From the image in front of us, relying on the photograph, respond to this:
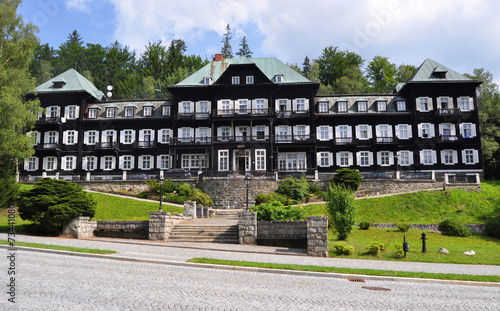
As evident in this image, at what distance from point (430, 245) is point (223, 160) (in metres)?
27.9

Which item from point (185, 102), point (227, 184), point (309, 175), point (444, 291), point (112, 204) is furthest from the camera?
point (185, 102)

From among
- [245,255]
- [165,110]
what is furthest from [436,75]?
[245,255]

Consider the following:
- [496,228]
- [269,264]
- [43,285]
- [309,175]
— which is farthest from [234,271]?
[309,175]

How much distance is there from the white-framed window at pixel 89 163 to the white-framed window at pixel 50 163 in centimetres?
342

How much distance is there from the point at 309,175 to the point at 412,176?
9.97 meters

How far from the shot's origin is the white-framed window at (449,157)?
44938 mm

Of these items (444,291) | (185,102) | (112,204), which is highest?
(185,102)

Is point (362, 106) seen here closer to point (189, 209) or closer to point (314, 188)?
point (314, 188)

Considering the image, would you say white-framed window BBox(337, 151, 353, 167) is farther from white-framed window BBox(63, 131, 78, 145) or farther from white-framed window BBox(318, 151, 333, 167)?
white-framed window BBox(63, 131, 78, 145)

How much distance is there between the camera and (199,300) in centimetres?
824

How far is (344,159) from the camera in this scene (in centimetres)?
4653

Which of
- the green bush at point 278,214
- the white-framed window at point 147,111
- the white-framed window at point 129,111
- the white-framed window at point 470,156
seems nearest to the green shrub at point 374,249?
the green bush at point 278,214

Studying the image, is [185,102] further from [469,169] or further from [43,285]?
[43,285]

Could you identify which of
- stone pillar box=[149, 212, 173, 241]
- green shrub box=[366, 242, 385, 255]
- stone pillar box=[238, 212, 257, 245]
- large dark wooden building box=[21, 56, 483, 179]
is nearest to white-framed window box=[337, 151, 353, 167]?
large dark wooden building box=[21, 56, 483, 179]
